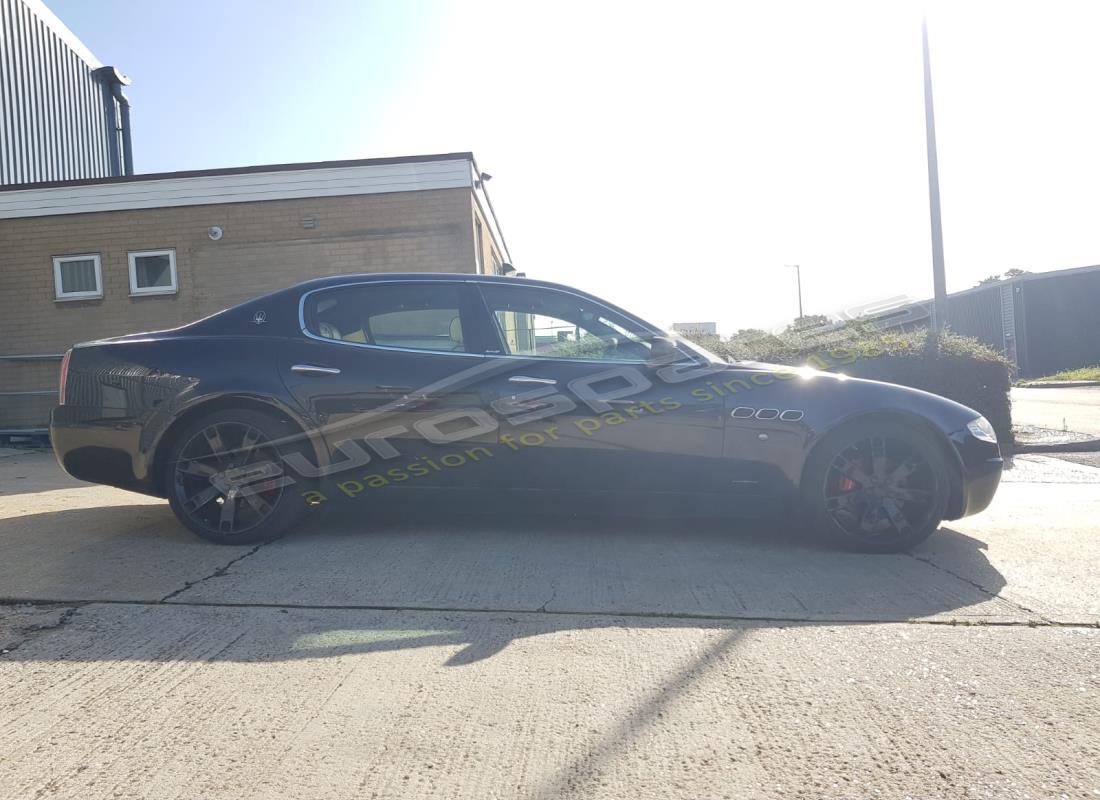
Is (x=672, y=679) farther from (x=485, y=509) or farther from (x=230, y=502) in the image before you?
(x=230, y=502)

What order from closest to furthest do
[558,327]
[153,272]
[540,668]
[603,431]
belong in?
[540,668]
[603,431]
[558,327]
[153,272]

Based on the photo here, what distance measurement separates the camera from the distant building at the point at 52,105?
16359 mm

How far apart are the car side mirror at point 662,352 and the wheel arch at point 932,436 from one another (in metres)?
0.93

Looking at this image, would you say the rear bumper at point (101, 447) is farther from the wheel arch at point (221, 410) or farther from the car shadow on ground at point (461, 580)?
the car shadow on ground at point (461, 580)

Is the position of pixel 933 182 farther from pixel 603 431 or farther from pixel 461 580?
pixel 461 580

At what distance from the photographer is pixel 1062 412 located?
49.2 feet

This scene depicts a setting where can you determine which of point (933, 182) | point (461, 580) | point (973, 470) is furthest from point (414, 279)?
point (933, 182)

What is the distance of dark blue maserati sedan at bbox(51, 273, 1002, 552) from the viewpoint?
442 cm

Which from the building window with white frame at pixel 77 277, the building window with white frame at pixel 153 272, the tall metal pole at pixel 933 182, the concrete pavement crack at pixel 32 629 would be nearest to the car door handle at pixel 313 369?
the concrete pavement crack at pixel 32 629

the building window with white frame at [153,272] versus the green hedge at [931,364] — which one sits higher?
the building window with white frame at [153,272]

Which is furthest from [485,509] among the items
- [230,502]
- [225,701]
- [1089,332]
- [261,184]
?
[1089,332]

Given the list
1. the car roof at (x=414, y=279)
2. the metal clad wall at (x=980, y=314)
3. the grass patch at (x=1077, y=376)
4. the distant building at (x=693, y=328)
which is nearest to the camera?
the car roof at (x=414, y=279)

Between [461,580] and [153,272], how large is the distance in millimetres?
10065

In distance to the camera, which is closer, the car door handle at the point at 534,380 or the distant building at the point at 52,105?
the car door handle at the point at 534,380
